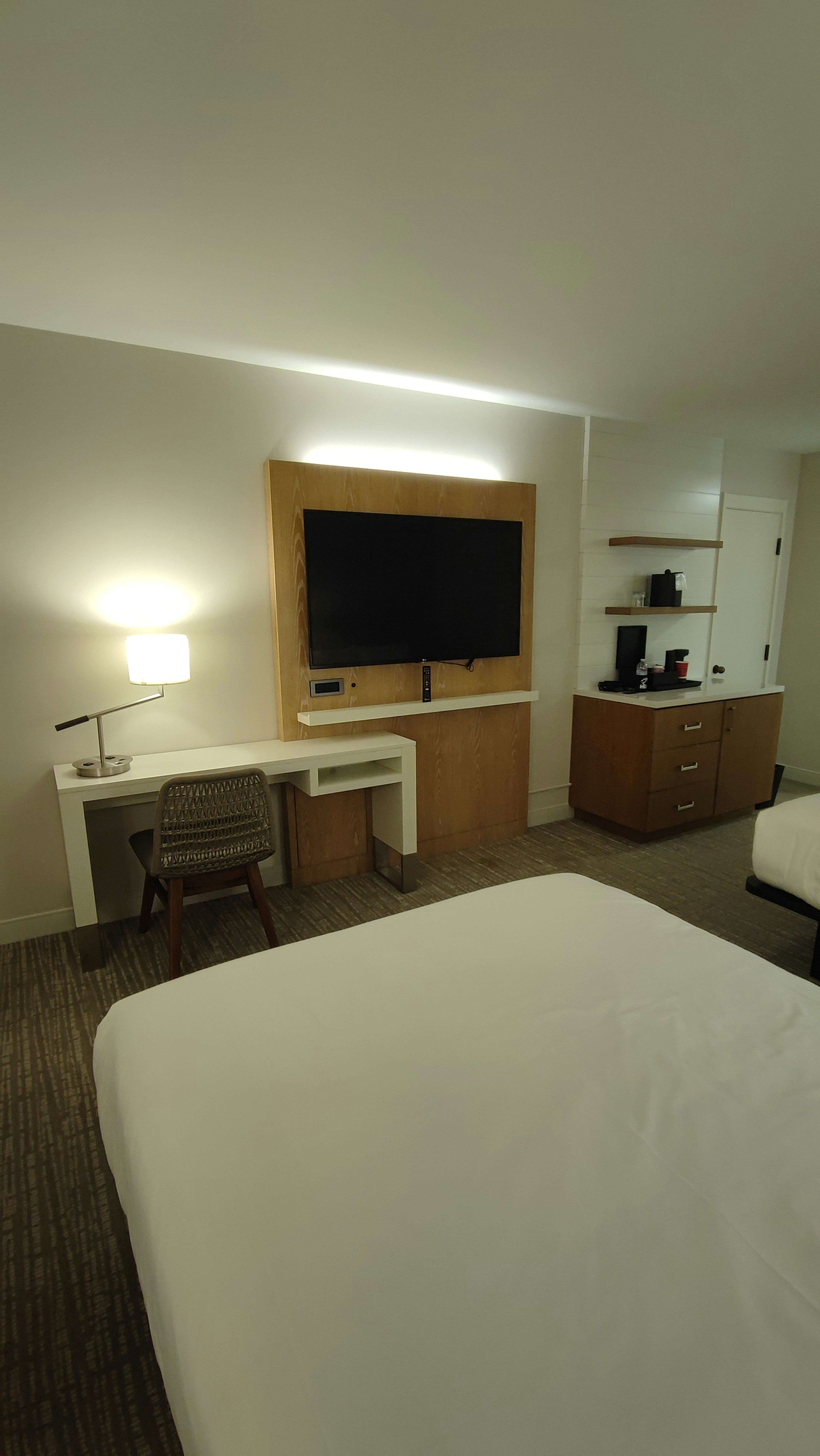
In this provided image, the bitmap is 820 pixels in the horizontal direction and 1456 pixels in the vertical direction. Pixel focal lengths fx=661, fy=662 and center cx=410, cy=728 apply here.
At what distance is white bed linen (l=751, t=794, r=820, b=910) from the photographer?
2.49m

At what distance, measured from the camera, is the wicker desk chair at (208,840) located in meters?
2.48

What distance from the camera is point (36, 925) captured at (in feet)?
9.67

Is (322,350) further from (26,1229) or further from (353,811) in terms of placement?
(26,1229)

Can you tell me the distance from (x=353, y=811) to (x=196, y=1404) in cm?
286

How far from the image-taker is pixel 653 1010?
1.34 meters

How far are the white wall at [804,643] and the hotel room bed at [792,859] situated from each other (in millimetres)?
2816

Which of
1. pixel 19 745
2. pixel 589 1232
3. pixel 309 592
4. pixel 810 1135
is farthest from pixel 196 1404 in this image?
pixel 309 592

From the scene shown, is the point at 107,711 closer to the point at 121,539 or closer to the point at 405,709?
the point at 121,539

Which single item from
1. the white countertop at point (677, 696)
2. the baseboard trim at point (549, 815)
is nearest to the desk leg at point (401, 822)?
the baseboard trim at point (549, 815)

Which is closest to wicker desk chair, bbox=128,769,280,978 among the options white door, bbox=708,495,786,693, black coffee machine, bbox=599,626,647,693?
black coffee machine, bbox=599,626,647,693

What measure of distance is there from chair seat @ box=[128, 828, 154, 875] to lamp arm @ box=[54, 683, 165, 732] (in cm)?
52

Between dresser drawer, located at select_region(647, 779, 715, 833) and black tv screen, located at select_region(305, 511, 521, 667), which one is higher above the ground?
black tv screen, located at select_region(305, 511, 521, 667)

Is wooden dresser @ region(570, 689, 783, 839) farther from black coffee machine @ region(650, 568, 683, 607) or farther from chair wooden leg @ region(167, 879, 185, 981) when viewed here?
chair wooden leg @ region(167, 879, 185, 981)

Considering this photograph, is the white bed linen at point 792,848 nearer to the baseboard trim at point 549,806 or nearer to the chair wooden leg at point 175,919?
the baseboard trim at point 549,806
